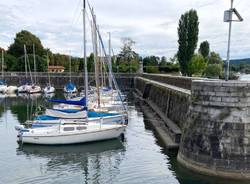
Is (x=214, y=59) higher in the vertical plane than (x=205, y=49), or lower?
lower

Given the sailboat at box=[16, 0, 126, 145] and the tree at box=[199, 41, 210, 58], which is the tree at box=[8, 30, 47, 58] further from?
the sailboat at box=[16, 0, 126, 145]

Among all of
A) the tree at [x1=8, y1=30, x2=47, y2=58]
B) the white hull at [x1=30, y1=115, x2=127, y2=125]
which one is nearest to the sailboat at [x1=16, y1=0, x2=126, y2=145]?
the white hull at [x1=30, y1=115, x2=127, y2=125]

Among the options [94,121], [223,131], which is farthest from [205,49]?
[223,131]

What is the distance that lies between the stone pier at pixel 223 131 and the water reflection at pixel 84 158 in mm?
4241

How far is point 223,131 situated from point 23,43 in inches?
3836

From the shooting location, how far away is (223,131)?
15.9 metres

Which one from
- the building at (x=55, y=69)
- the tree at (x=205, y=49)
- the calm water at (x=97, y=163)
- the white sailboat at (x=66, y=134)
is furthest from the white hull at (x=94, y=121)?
the tree at (x=205, y=49)

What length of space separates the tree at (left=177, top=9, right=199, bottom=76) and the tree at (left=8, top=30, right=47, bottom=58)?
46663 mm

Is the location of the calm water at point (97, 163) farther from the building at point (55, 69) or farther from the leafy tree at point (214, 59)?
the building at point (55, 69)

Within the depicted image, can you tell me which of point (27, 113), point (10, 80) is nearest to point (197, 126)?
point (27, 113)

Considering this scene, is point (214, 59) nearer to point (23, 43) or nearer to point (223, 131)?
point (23, 43)

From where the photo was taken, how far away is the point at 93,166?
19.0 m

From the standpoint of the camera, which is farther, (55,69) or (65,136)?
(55,69)

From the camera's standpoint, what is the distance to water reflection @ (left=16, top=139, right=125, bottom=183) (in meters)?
17.6
